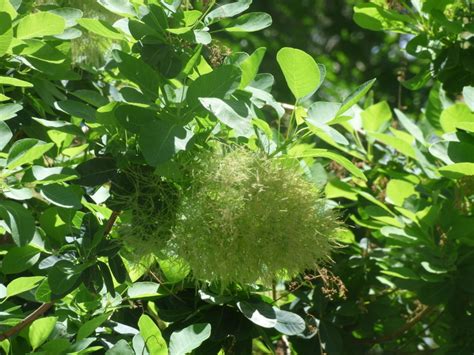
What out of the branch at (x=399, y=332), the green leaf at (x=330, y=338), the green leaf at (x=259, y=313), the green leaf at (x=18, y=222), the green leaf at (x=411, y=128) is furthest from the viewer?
the green leaf at (x=411, y=128)

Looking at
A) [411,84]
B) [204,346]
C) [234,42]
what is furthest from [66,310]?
[234,42]

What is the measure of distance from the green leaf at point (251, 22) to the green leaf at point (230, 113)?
0.17m

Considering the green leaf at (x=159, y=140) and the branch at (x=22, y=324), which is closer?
the green leaf at (x=159, y=140)

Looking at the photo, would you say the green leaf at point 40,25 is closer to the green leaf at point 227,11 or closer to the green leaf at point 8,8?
the green leaf at point 8,8

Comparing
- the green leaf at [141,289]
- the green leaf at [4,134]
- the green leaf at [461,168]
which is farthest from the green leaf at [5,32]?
the green leaf at [461,168]

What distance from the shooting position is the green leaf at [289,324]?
1415 mm

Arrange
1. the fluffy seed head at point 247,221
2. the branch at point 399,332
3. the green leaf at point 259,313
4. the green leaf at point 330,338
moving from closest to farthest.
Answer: the fluffy seed head at point 247,221
the green leaf at point 259,313
the green leaf at point 330,338
the branch at point 399,332

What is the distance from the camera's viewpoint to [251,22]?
133 centimetres

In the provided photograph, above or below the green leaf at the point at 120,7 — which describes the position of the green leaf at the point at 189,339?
below

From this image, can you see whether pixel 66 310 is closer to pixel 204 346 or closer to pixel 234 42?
pixel 204 346

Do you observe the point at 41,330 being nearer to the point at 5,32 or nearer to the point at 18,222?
the point at 18,222

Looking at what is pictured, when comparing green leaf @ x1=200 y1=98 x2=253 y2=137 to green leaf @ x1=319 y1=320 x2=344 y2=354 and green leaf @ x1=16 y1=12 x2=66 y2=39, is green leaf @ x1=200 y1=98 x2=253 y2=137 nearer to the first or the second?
green leaf @ x1=16 y1=12 x2=66 y2=39

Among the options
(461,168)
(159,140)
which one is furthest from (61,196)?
(461,168)

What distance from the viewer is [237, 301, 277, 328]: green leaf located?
4.53 feet
